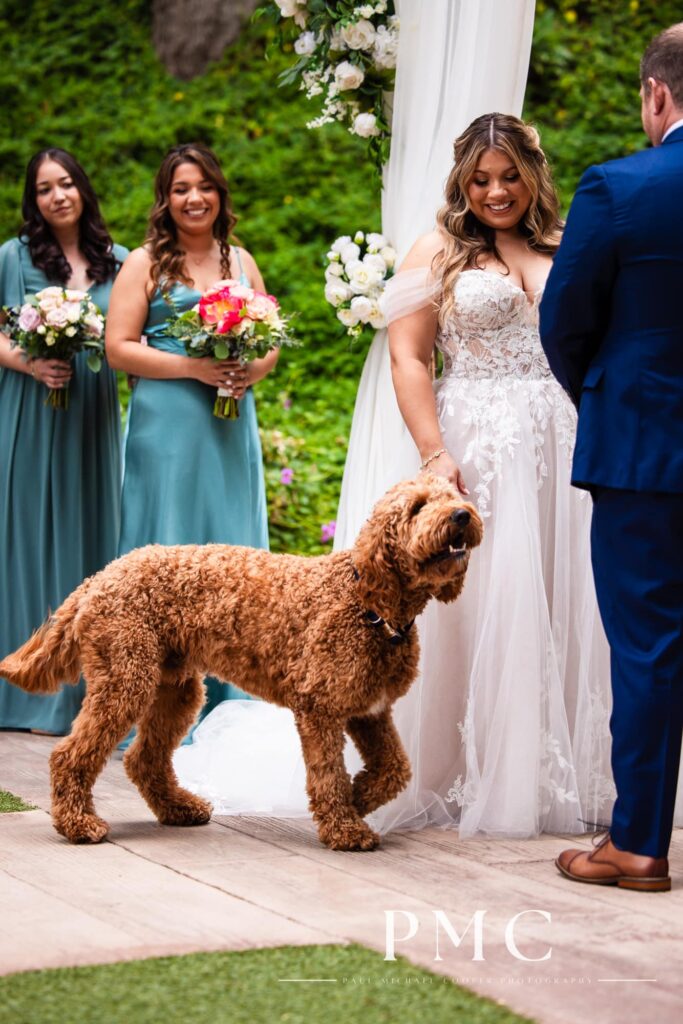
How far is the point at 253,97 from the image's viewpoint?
1342cm

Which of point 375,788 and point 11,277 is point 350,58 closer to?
point 11,277

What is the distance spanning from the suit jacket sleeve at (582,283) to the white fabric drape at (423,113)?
112cm

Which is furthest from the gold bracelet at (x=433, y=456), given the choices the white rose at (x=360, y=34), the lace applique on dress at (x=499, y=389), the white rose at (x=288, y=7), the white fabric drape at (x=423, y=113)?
the white rose at (x=288, y=7)

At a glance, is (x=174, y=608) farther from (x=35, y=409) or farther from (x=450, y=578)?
(x=35, y=409)

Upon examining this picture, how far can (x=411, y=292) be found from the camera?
4.67 m

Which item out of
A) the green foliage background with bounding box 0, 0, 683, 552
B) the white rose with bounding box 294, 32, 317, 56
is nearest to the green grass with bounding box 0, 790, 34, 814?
the white rose with bounding box 294, 32, 317, 56

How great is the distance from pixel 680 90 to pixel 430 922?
7.68 ft

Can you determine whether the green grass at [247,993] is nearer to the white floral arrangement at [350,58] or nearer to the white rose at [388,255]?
the white rose at [388,255]

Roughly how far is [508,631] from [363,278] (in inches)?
61.8

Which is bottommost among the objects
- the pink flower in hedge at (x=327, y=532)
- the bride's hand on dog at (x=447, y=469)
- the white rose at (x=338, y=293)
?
the pink flower in hedge at (x=327, y=532)

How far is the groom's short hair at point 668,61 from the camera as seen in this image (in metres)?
3.62

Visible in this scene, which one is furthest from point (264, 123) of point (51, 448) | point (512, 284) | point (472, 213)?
point (512, 284)

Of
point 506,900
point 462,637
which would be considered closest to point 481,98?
point 462,637

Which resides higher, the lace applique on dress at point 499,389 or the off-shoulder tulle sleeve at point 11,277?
the off-shoulder tulle sleeve at point 11,277
